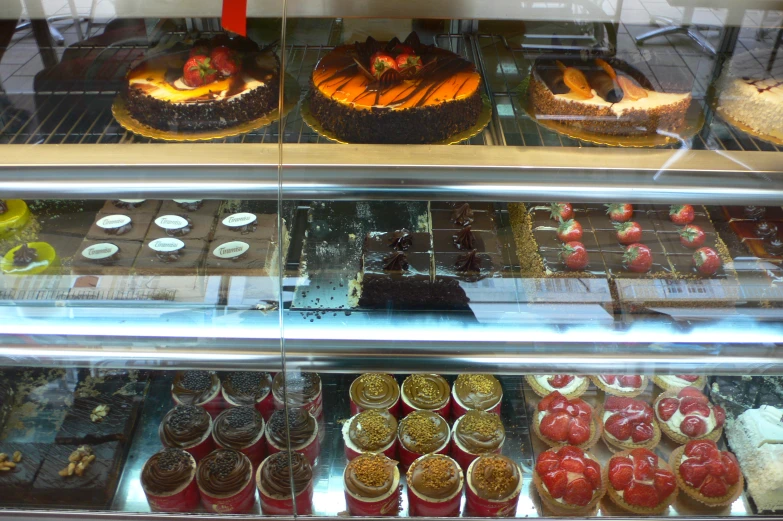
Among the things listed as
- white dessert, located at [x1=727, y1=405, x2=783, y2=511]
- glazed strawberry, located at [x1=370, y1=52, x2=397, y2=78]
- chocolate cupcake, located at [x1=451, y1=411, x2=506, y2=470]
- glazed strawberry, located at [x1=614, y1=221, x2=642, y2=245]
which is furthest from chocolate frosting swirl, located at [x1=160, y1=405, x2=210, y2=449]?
white dessert, located at [x1=727, y1=405, x2=783, y2=511]

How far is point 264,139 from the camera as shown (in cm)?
172

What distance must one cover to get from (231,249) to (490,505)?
3.66 ft

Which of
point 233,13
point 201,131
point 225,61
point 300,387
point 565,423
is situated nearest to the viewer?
point 233,13

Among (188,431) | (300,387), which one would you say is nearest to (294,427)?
(300,387)

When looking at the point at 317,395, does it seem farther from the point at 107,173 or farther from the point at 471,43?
the point at 471,43

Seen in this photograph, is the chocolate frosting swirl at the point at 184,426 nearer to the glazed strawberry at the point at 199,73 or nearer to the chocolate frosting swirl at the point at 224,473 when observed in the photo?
the chocolate frosting swirl at the point at 224,473

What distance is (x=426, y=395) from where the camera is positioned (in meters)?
2.36

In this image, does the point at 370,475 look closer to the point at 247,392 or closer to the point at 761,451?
the point at 247,392

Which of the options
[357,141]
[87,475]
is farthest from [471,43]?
[87,475]

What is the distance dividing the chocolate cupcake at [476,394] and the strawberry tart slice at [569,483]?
25 centimetres

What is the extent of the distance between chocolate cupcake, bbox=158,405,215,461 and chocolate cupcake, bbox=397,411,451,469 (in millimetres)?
657

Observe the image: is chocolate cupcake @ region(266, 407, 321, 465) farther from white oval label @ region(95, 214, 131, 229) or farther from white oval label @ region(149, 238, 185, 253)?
white oval label @ region(95, 214, 131, 229)

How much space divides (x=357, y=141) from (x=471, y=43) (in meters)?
0.60

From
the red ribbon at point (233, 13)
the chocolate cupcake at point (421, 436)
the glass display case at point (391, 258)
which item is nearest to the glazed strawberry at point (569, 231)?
the glass display case at point (391, 258)
